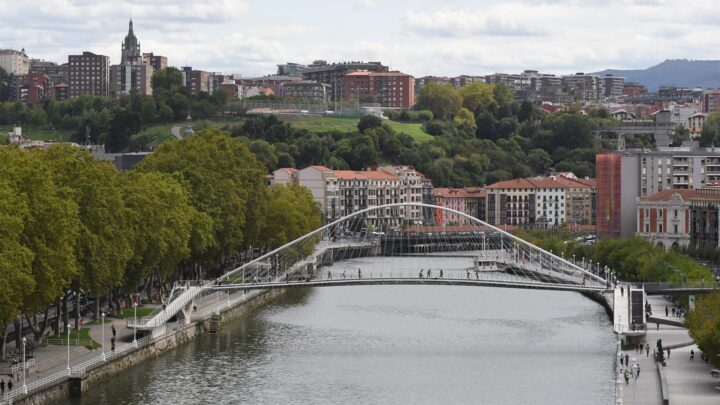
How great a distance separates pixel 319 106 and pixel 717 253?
96269 millimetres

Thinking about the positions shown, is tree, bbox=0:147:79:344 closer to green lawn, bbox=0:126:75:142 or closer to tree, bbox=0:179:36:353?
tree, bbox=0:179:36:353

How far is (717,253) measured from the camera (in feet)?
286

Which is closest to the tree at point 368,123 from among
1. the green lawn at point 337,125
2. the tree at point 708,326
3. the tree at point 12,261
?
the green lawn at point 337,125

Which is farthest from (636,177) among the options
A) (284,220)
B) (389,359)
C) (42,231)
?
(42,231)

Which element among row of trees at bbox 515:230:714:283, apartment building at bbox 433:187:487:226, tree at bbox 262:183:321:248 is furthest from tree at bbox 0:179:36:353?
apartment building at bbox 433:187:487:226

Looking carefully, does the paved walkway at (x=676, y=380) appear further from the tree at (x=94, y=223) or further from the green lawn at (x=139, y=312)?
the green lawn at (x=139, y=312)

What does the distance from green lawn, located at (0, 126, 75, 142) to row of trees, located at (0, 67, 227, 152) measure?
765mm

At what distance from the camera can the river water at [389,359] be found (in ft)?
156

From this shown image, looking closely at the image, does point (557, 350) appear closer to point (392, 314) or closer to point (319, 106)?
point (392, 314)

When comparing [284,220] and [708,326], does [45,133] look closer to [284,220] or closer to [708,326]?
[284,220]

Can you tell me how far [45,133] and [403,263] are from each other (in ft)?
263

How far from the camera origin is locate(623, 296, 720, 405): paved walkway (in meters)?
43.6

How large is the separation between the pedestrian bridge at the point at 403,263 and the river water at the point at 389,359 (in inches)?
64.4

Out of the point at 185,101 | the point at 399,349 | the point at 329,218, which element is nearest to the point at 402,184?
the point at 329,218
